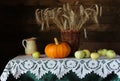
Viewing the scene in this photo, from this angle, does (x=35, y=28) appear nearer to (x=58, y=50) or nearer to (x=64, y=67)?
(x=58, y=50)

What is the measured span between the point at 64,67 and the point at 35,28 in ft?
3.43

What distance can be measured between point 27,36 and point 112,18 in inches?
38.4

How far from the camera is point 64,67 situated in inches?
101

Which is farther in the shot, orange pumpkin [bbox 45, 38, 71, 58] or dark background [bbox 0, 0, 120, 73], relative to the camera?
dark background [bbox 0, 0, 120, 73]

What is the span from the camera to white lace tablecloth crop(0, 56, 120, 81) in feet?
8.39

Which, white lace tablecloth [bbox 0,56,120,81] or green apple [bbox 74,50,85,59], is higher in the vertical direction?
green apple [bbox 74,50,85,59]

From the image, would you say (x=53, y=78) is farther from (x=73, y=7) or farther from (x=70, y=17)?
(x=73, y=7)

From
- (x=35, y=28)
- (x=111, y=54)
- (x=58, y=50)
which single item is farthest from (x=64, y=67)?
(x=35, y=28)

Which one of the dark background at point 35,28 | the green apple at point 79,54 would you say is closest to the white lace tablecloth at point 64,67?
the green apple at point 79,54

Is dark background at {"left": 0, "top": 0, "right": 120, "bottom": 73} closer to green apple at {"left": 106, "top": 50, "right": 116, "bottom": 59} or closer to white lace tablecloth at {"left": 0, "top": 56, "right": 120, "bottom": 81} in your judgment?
green apple at {"left": 106, "top": 50, "right": 116, "bottom": 59}

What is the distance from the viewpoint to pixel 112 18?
3463 mm

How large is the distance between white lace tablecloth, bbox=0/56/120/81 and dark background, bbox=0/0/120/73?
94cm

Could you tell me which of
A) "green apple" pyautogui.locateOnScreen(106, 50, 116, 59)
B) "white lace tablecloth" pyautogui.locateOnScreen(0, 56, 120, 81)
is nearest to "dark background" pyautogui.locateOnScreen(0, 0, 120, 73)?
"green apple" pyautogui.locateOnScreen(106, 50, 116, 59)

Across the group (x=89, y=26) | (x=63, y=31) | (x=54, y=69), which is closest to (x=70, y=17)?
(x=63, y=31)
